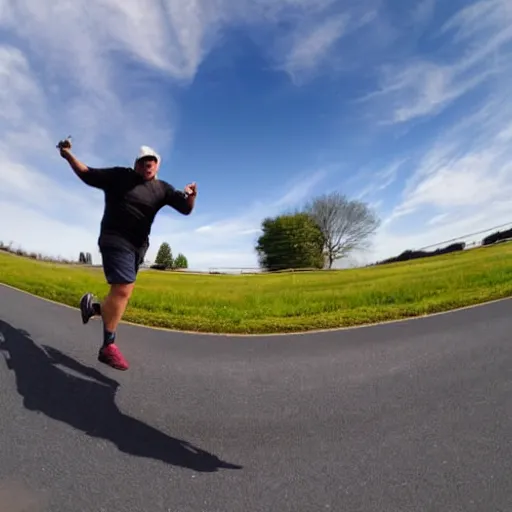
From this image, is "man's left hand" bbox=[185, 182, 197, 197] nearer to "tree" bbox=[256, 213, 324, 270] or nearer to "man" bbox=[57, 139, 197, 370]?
"man" bbox=[57, 139, 197, 370]

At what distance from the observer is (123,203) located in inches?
131

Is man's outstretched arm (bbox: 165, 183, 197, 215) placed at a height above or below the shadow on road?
above

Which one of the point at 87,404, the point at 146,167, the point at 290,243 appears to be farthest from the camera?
the point at 290,243

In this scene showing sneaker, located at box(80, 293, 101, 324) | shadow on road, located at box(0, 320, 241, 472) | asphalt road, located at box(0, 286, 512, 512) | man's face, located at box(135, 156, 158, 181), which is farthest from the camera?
sneaker, located at box(80, 293, 101, 324)

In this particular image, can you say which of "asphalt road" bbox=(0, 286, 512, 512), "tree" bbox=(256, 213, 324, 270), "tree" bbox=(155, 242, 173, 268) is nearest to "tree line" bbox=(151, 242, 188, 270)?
"tree" bbox=(155, 242, 173, 268)

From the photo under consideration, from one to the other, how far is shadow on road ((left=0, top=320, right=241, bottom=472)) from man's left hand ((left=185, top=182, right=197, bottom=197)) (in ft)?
6.62

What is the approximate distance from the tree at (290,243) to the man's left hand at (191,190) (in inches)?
1555

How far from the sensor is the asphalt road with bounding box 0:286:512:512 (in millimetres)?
2029

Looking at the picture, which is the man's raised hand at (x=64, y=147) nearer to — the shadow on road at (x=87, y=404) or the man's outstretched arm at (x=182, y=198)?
the man's outstretched arm at (x=182, y=198)

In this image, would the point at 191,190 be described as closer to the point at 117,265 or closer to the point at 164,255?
the point at 117,265

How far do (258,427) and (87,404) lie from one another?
1499mm

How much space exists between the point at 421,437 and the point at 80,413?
268 centimetres

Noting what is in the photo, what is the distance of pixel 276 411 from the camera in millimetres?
3004

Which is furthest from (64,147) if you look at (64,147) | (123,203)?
(123,203)
